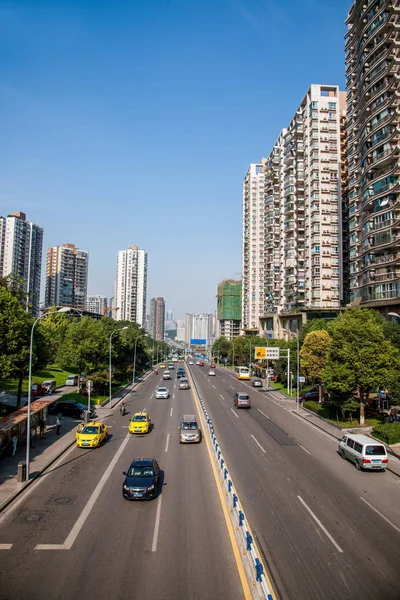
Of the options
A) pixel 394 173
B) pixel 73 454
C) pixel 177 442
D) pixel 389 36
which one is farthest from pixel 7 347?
pixel 389 36

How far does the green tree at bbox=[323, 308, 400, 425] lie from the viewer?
34.8 m

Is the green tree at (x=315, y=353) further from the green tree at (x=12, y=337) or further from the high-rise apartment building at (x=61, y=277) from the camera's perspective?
the high-rise apartment building at (x=61, y=277)

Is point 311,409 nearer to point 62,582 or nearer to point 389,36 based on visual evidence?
point 62,582

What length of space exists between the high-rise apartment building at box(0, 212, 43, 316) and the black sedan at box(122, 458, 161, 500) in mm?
133911

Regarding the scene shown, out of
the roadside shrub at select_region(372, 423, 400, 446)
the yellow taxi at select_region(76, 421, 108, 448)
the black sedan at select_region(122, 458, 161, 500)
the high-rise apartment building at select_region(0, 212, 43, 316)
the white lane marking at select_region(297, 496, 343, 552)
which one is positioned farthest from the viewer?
the high-rise apartment building at select_region(0, 212, 43, 316)

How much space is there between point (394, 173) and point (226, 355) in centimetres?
8927

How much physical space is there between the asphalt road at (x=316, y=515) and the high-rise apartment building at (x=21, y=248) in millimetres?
130423

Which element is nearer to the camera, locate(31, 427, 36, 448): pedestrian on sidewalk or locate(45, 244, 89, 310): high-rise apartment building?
locate(31, 427, 36, 448): pedestrian on sidewalk

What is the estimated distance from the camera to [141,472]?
2003 centimetres

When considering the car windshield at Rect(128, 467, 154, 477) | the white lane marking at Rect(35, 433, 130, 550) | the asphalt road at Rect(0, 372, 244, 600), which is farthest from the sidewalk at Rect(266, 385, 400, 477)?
the white lane marking at Rect(35, 433, 130, 550)

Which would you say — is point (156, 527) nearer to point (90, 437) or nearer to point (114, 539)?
point (114, 539)

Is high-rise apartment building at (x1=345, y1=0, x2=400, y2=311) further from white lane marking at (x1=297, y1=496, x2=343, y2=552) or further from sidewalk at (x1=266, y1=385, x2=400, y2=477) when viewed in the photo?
white lane marking at (x1=297, y1=496, x2=343, y2=552)

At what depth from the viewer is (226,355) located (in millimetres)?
136125

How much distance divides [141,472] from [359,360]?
2246 cm
